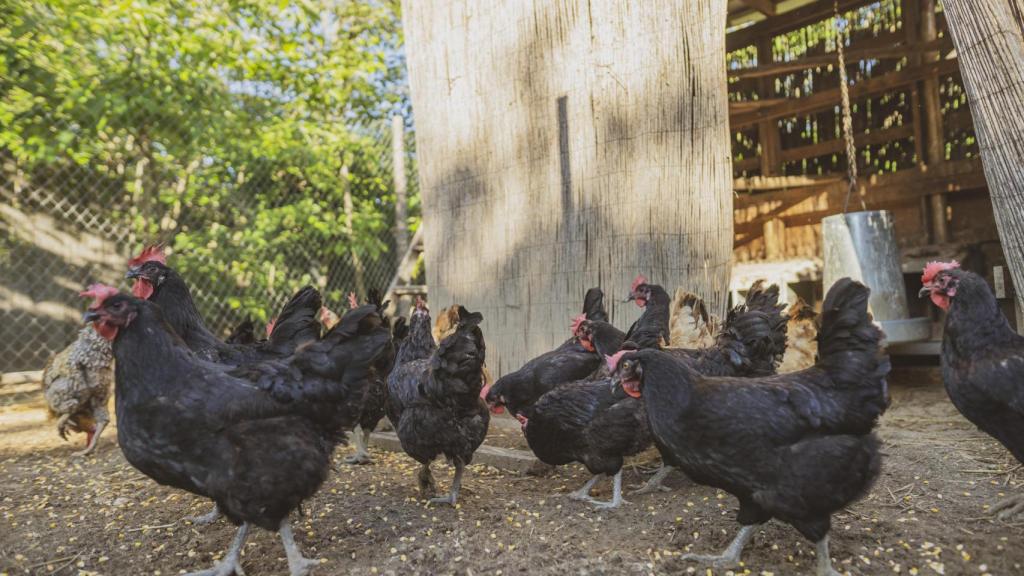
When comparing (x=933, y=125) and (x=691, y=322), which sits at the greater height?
(x=933, y=125)

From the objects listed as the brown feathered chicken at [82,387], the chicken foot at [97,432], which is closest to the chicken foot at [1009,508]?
the brown feathered chicken at [82,387]

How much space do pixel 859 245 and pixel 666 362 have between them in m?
3.28

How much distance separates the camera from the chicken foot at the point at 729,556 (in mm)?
2664

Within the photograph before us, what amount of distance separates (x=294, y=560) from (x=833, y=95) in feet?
24.5

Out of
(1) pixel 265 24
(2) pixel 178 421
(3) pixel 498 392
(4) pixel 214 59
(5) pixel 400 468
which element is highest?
(1) pixel 265 24

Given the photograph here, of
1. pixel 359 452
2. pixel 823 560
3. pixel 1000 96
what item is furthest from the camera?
pixel 359 452

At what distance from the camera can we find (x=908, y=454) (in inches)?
160

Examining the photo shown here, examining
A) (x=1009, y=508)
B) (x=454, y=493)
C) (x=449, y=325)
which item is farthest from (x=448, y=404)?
(x=1009, y=508)

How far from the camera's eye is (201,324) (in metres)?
3.86

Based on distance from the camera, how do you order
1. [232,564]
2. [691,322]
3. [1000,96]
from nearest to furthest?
1. [232,564]
2. [1000,96]
3. [691,322]

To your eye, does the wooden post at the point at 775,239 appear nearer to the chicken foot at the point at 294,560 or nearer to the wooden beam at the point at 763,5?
the wooden beam at the point at 763,5

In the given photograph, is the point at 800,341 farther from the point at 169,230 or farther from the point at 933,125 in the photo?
the point at 169,230

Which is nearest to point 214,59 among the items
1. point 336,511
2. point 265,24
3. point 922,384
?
point 265,24

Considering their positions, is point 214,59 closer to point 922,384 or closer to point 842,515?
point 842,515
